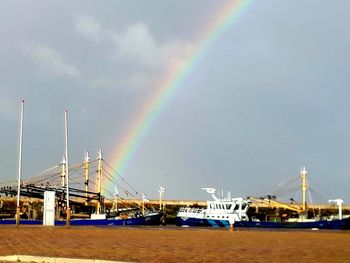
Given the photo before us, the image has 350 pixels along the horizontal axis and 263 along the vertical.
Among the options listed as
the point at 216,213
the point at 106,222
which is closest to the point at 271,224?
the point at 216,213

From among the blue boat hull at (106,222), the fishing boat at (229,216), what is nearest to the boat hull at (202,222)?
the fishing boat at (229,216)

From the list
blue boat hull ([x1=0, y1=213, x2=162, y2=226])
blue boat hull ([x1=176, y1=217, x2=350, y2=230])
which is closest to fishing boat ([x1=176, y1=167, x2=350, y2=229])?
blue boat hull ([x1=176, y1=217, x2=350, y2=230])

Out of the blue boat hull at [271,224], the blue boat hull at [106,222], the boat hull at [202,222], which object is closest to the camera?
the blue boat hull at [106,222]

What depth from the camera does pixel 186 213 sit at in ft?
266

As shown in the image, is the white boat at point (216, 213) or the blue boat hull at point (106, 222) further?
the white boat at point (216, 213)

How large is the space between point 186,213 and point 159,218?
451 centimetres

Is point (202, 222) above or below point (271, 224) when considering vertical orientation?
above

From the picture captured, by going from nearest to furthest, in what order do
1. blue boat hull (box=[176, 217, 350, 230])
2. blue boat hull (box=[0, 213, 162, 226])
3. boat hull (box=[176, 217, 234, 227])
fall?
blue boat hull (box=[0, 213, 162, 226])
blue boat hull (box=[176, 217, 350, 230])
boat hull (box=[176, 217, 234, 227])

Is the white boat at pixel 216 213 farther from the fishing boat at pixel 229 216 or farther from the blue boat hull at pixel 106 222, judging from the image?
the blue boat hull at pixel 106 222

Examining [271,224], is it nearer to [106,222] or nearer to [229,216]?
[229,216]

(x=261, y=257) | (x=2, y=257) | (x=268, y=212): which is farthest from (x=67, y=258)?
(x=268, y=212)

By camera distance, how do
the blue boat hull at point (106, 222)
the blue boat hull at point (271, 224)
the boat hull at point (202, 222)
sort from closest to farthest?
the blue boat hull at point (106, 222) < the blue boat hull at point (271, 224) < the boat hull at point (202, 222)

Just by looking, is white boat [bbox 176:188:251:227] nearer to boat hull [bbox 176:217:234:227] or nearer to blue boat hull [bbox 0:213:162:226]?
boat hull [bbox 176:217:234:227]

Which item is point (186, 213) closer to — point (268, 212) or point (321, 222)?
point (321, 222)
